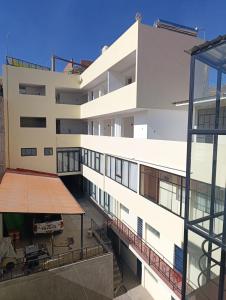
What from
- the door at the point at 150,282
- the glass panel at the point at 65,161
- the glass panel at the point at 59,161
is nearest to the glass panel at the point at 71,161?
the glass panel at the point at 65,161

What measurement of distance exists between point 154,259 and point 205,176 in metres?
8.85

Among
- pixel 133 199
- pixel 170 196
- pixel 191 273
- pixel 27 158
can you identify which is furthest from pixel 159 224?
pixel 27 158

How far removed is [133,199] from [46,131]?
12.5 meters

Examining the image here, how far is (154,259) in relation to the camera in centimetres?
1276

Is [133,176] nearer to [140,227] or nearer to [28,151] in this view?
[140,227]

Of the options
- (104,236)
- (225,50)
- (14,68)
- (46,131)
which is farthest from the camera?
(46,131)

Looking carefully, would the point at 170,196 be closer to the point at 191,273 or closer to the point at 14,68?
the point at 191,273

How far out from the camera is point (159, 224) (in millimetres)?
11641

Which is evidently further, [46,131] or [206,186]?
[46,131]

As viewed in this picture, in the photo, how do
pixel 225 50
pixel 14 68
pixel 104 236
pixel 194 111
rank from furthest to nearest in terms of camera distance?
pixel 14 68 < pixel 104 236 < pixel 194 111 < pixel 225 50

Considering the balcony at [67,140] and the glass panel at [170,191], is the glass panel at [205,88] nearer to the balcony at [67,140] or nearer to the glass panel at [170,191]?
the glass panel at [170,191]

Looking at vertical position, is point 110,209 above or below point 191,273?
below

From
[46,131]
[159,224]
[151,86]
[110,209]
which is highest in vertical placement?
[151,86]

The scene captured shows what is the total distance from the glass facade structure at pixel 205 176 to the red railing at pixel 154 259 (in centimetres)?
541
